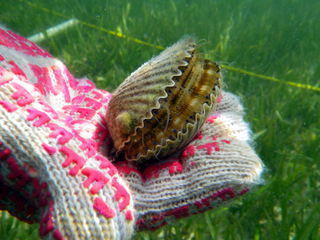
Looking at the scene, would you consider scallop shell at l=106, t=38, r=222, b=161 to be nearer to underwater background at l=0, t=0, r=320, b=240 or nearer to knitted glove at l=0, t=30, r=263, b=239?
knitted glove at l=0, t=30, r=263, b=239

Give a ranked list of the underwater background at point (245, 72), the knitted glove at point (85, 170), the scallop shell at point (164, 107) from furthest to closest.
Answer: the underwater background at point (245, 72) < the scallop shell at point (164, 107) < the knitted glove at point (85, 170)

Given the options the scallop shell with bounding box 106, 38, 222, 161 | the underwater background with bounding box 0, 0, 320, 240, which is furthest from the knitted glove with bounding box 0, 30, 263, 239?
the underwater background with bounding box 0, 0, 320, 240

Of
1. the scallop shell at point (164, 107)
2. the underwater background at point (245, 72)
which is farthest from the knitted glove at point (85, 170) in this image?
the underwater background at point (245, 72)

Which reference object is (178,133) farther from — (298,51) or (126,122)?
(298,51)

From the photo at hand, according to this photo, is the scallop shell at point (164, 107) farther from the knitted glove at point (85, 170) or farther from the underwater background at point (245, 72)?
the underwater background at point (245, 72)

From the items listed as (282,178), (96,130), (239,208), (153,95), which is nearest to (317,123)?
(282,178)
